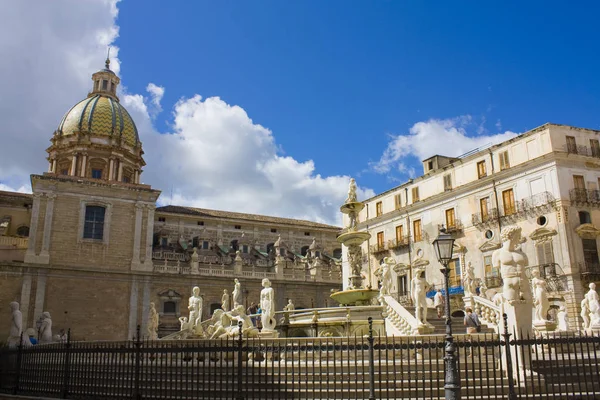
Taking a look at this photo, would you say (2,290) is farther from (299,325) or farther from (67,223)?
(299,325)

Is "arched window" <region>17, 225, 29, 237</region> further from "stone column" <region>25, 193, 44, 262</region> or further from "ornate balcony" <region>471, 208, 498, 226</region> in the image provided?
"ornate balcony" <region>471, 208, 498, 226</region>

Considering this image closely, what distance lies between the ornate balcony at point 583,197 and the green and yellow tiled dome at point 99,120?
32.7m

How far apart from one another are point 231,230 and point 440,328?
3077 cm

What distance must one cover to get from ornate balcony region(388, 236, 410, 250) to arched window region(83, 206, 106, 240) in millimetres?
19367

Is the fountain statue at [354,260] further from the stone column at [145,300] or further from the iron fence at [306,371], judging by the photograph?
the stone column at [145,300]

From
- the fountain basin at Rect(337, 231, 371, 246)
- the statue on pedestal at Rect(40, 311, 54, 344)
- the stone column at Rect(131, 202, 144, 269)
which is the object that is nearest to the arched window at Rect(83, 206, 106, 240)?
the stone column at Rect(131, 202, 144, 269)

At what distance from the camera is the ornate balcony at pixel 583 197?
1019 inches

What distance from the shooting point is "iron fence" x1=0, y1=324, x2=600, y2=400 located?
26.0 ft

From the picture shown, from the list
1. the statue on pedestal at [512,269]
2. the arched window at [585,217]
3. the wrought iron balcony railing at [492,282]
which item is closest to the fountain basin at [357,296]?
the statue on pedestal at [512,269]

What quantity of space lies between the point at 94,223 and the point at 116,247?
224 centimetres

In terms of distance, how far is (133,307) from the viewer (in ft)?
117

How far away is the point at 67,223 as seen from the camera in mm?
35594

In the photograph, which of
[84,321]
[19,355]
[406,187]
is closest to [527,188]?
[406,187]

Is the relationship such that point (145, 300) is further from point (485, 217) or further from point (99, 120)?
point (485, 217)
